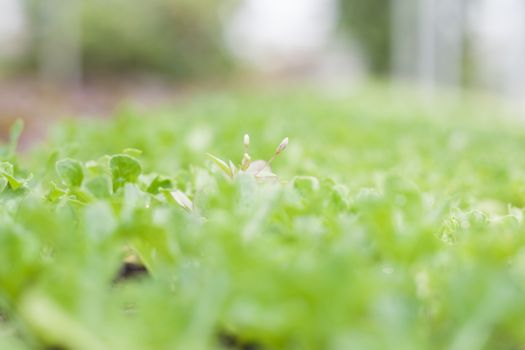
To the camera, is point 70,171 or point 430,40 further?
point 430,40

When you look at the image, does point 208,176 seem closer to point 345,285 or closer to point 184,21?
point 345,285

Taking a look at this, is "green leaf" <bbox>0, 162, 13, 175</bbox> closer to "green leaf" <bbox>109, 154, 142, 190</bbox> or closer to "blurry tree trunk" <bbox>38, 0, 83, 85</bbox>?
"green leaf" <bbox>109, 154, 142, 190</bbox>

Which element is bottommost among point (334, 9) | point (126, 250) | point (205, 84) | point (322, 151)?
point (205, 84)

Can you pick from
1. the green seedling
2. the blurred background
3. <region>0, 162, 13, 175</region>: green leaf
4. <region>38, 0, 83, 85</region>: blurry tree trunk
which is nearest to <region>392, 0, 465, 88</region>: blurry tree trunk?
the blurred background

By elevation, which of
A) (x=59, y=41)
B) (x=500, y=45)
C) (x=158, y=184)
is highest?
(x=158, y=184)

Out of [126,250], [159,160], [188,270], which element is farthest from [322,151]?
[188,270]

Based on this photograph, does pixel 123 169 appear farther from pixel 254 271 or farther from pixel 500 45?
pixel 500 45

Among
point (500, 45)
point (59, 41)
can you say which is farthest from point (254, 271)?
point (500, 45)
